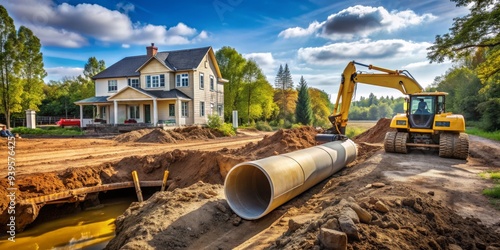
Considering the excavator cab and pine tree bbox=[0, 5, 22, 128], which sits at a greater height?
pine tree bbox=[0, 5, 22, 128]

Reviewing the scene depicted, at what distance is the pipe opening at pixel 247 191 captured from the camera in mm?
6090

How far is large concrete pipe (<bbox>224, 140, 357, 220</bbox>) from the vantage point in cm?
567

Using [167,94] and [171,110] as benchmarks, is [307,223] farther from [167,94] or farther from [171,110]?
[171,110]

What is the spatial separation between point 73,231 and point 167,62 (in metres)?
24.5

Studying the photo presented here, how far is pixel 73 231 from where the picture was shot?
8.21m

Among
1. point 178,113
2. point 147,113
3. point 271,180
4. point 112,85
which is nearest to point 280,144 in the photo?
point 271,180

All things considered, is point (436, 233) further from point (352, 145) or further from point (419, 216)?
point (352, 145)

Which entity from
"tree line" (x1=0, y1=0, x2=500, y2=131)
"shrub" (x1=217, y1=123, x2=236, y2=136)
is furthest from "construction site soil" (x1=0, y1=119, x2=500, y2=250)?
"shrub" (x1=217, y1=123, x2=236, y2=136)

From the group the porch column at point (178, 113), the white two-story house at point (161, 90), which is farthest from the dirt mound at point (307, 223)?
the white two-story house at point (161, 90)

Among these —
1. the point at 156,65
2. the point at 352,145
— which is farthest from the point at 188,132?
the point at 352,145

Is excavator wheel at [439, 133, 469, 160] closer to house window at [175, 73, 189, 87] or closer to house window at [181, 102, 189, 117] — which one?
house window at [181, 102, 189, 117]

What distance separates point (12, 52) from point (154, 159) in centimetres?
2705

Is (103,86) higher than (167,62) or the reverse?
the reverse

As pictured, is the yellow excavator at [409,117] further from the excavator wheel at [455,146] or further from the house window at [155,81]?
the house window at [155,81]
